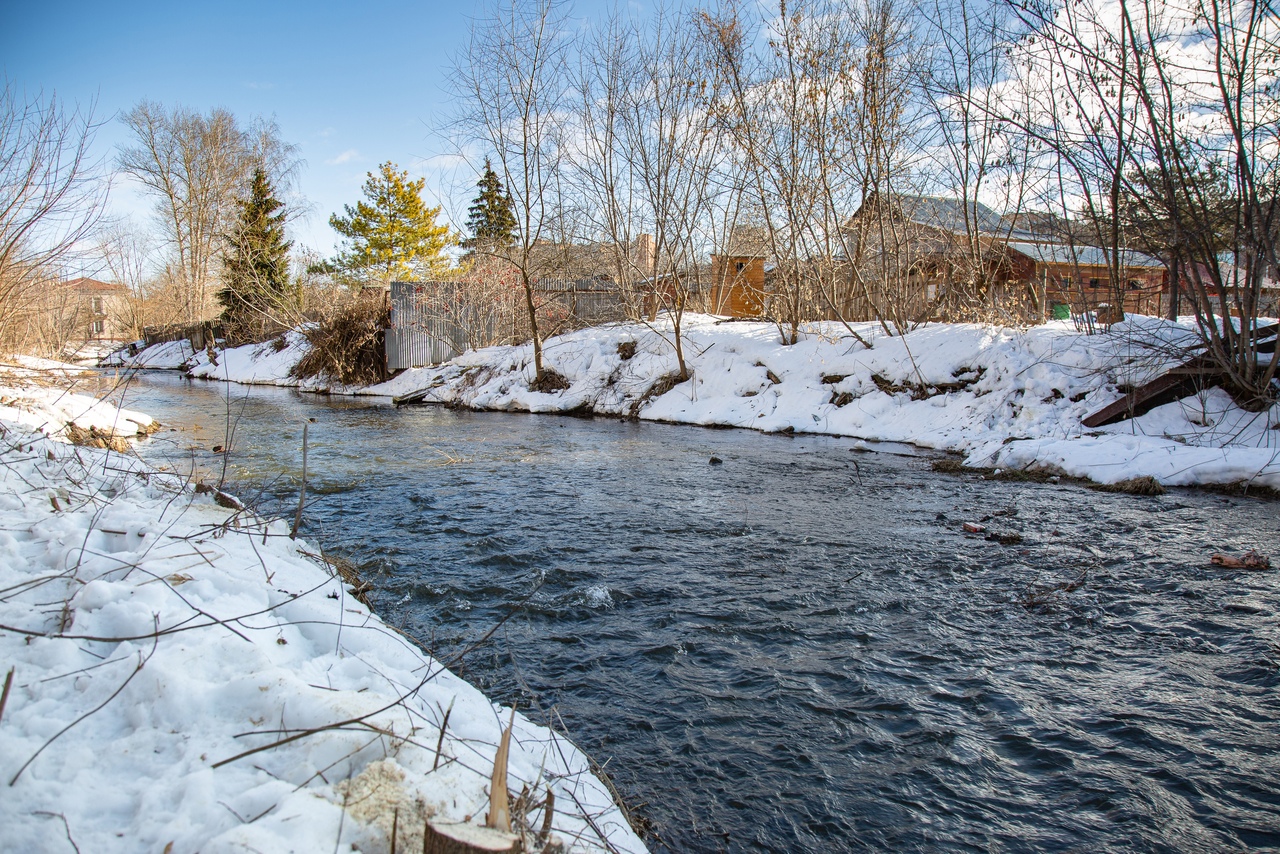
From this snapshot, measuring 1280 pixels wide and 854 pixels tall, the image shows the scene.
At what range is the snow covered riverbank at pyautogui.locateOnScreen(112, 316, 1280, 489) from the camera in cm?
854

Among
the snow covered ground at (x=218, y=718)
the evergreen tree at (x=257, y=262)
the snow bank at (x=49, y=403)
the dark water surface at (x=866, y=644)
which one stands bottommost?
the dark water surface at (x=866, y=644)

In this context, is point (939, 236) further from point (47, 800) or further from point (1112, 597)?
point (47, 800)

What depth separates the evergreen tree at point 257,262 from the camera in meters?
27.0

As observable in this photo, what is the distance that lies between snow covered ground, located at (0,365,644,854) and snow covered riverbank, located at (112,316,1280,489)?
7.97 meters

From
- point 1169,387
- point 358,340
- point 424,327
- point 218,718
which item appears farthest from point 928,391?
point 358,340

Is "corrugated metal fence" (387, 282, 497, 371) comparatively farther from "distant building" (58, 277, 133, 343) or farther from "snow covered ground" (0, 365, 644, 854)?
"snow covered ground" (0, 365, 644, 854)

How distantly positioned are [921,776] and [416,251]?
4122cm

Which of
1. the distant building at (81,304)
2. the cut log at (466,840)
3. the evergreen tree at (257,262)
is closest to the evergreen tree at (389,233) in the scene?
the evergreen tree at (257,262)

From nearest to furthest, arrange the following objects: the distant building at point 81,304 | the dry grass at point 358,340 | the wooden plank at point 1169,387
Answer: the distant building at point 81,304 → the wooden plank at point 1169,387 → the dry grass at point 358,340

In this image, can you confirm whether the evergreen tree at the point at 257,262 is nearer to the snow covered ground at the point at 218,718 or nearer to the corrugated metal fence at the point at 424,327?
→ the corrugated metal fence at the point at 424,327

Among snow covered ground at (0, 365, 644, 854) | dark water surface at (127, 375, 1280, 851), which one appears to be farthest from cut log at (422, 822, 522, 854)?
dark water surface at (127, 375, 1280, 851)

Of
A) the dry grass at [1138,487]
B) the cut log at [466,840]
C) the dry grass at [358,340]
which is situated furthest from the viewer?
the dry grass at [358,340]

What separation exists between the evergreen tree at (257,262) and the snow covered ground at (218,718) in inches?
985

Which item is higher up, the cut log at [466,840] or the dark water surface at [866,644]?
the cut log at [466,840]
